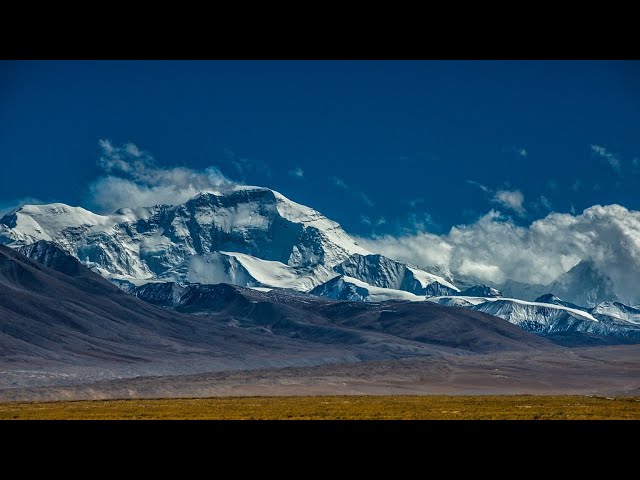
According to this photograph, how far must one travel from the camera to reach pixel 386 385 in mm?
173750
